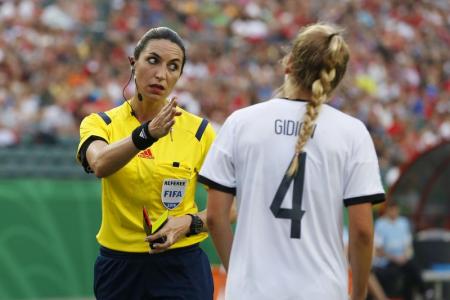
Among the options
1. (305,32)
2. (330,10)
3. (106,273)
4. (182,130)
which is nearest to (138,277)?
(106,273)

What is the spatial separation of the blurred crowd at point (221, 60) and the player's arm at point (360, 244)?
9.58 metres

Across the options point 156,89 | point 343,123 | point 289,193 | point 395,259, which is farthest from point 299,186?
point 395,259

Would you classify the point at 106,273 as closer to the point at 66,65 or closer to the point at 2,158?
the point at 2,158

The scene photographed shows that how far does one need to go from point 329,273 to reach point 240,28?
1736 cm

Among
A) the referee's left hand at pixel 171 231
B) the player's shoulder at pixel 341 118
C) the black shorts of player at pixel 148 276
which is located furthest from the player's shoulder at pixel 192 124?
the player's shoulder at pixel 341 118

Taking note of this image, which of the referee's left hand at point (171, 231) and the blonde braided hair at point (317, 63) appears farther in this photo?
the referee's left hand at point (171, 231)

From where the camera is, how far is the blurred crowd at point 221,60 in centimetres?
1623

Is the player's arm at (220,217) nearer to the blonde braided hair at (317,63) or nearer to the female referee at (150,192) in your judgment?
the blonde braided hair at (317,63)

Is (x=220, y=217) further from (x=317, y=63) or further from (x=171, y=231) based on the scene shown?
(x=171, y=231)

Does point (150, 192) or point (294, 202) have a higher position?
point (294, 202)

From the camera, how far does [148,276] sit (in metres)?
5.98

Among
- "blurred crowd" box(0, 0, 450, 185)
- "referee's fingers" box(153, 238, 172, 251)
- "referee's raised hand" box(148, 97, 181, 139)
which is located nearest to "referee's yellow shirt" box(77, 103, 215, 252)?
"referee's fingers" box(153, 238, 172, 251)

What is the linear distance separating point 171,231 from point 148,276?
14.9 inches

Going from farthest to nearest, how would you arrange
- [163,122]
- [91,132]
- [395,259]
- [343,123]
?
[395,259]
[91,132]
[163,122]
[343,123]
